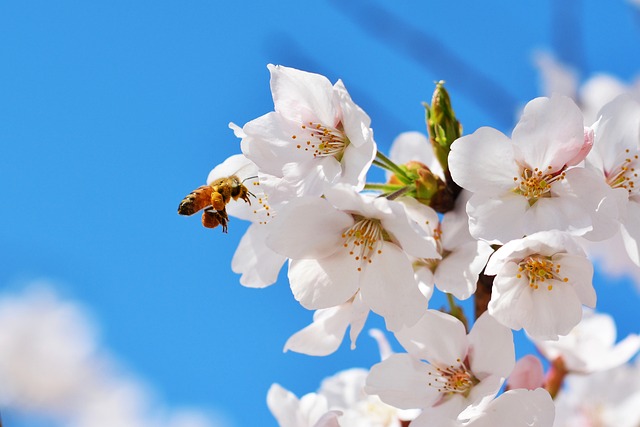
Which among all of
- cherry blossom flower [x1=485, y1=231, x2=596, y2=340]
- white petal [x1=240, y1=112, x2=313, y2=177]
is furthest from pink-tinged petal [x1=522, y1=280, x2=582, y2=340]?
white petal [x1=240, y1=112, x2=313, y2=177]

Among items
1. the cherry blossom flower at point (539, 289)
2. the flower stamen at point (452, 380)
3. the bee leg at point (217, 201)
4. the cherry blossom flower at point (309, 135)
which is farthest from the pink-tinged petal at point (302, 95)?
the flower stamen at point (452, 380)

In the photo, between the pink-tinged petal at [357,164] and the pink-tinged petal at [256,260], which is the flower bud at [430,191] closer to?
the pink-tinged petal at [357,164]

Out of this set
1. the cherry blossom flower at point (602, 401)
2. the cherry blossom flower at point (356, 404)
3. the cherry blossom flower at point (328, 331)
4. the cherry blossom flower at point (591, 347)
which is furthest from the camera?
the cherry blossom flower at point (602, 401)

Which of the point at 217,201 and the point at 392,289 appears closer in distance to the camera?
the point at 392,289

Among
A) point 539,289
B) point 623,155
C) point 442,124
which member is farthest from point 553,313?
point 442,124

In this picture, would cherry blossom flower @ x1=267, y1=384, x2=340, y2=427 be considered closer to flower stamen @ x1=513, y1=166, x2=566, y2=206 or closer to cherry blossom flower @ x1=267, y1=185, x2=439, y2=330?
cherry blossom flower @ x1=267, y1=185, x2=439, y2=330

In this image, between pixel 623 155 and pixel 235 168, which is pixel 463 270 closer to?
pixel 623 155
